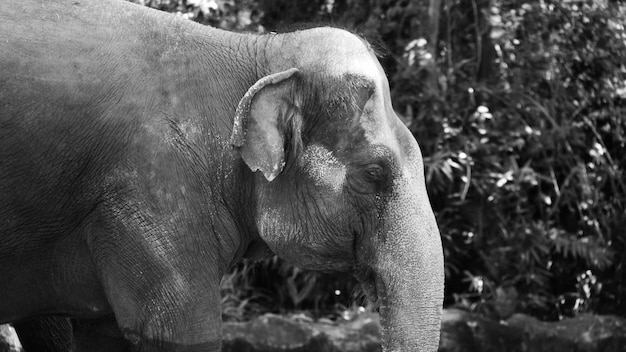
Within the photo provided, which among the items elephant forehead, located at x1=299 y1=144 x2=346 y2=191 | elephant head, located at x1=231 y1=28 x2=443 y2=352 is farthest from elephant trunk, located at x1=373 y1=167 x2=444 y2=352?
elephant forehead, located at x1=299 y1=144 x2=346 y2=191

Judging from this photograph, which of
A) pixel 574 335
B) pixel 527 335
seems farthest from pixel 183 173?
pixel 574 335

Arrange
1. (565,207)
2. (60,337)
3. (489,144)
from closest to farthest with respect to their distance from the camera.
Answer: (60,337)
(489,144)
(565,207)

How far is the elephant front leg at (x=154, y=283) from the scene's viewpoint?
4.36 m

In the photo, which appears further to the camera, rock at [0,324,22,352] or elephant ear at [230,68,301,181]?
rock at [0,324,22,352]

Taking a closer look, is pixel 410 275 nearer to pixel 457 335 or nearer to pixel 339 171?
pixel 339 171

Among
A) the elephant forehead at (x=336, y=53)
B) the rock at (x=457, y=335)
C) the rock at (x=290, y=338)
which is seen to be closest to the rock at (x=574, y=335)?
the rock at (x=457, y=335)

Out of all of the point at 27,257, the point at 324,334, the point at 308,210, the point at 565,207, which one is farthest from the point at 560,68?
the point at 27,257

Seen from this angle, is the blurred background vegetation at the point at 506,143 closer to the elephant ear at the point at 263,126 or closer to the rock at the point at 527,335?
the rock at the point at 527,335

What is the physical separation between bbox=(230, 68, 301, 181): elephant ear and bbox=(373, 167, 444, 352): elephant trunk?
0.48 meters

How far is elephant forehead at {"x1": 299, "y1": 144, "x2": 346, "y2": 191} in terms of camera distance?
4.59 metres

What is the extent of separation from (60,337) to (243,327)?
162cm

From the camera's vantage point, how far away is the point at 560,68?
29.8ft

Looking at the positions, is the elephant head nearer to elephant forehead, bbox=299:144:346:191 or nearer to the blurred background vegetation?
elephant forehead, bbox=299:144:346:191

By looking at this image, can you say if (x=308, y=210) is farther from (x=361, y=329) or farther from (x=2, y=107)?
(x=361, y=329)
